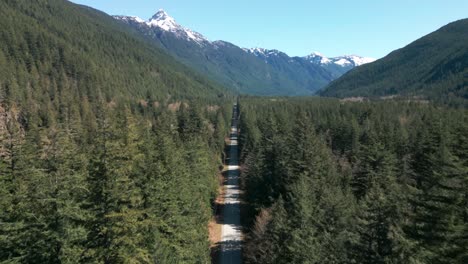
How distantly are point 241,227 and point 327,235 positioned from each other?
103 feet

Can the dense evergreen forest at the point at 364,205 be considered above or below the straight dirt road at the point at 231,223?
above

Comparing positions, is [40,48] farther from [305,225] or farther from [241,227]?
[305,225]

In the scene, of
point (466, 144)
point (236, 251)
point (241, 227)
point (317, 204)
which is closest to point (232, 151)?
point (241, 227)

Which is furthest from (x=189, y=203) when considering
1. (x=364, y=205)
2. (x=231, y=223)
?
(x=231, y=223)

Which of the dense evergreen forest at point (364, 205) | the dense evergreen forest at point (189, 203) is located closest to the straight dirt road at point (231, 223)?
the dense evergreen forest at point (364, 205)

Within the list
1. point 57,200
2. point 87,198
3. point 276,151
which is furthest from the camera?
point 276,151

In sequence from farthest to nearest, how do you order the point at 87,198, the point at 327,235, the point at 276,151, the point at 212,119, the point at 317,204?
the point at 212,119, the point at 276,151, the point at 317,204, the point at 327,235, the point at 87,198

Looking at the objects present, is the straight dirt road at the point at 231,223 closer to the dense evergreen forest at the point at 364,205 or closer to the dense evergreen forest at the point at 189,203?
the dense evergreen forest at the point at 364,205

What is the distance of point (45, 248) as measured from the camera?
1889 cm

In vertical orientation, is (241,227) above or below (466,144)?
below

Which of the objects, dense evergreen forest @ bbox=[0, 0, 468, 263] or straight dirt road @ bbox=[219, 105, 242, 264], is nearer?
dense evergreen forest @ bbox=[0, 0, 468, 263]

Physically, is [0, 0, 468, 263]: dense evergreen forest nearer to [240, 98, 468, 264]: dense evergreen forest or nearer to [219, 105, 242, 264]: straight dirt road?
[240, 98, 468, 264]: dense evergreen forest

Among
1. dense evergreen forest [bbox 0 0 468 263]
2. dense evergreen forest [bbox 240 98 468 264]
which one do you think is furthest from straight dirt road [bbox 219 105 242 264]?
dense evergreen forest [bbox 0 0 468 263]

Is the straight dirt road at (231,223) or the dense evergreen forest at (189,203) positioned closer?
the dense evergreen forest at (189,203)
